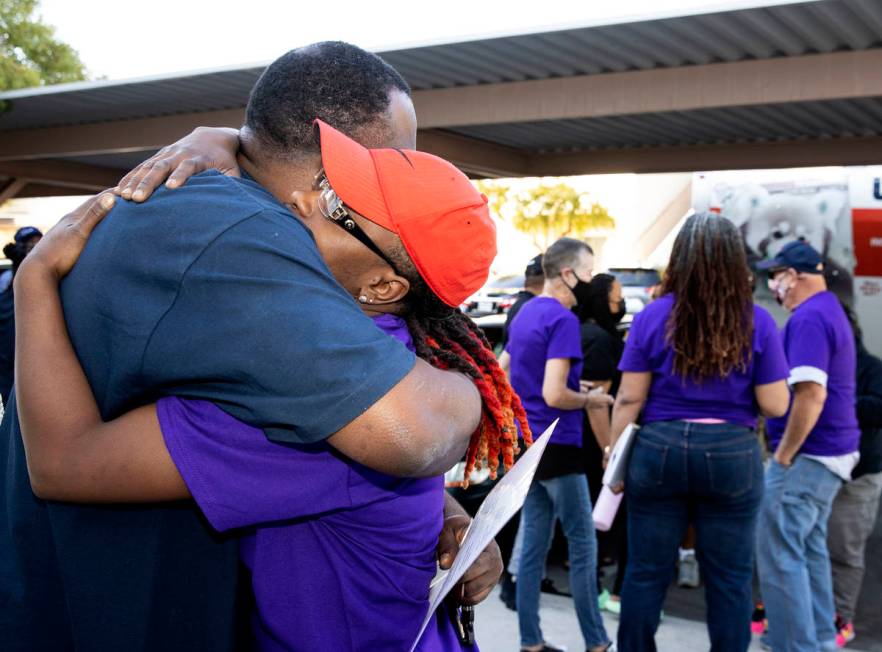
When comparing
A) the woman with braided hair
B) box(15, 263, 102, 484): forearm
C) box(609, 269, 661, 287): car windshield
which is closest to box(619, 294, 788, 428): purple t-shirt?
the woman with braided hair

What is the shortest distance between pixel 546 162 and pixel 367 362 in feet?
38.5

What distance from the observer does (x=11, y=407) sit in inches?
59.1

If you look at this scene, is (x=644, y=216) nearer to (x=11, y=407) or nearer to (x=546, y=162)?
(x=546, y=162)

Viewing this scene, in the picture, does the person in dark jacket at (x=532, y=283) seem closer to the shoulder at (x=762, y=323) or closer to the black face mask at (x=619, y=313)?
the black face mask at (x=619, y=313)

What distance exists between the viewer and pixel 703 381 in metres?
3.87

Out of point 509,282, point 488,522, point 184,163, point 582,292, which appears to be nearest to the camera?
point 184,163

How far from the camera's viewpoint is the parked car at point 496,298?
23000 millimetres

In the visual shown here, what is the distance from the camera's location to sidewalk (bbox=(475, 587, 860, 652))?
4.99 metres

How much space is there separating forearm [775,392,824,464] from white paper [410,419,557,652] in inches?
126

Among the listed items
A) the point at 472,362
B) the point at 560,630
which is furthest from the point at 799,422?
the point at 472,362

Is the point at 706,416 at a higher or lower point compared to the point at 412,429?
lower

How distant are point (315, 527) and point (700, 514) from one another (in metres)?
2.90

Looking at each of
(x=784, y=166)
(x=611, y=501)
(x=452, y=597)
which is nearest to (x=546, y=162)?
(x=784, y=166)

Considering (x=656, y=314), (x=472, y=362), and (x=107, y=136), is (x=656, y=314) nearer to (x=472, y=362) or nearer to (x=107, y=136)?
(x=472, y=362)
